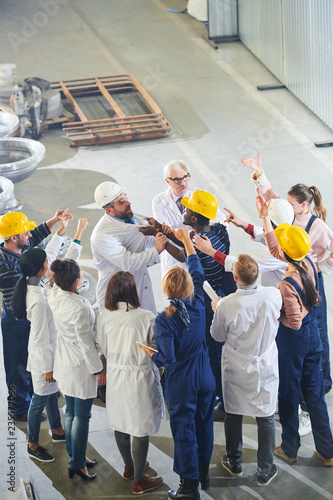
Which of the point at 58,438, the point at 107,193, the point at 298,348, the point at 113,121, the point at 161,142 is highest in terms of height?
the point at 107,193

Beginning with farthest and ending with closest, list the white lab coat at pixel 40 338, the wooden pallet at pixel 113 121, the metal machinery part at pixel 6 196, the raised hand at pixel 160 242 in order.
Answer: the wooden pallet at pixel 113 121, the metal machinery part at pixel 6 196, the raised hand at pixel 160 242, the white lab coat at pixel 40 338

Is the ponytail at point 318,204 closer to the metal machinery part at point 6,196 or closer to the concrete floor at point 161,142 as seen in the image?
the concrete floor at point 161,142

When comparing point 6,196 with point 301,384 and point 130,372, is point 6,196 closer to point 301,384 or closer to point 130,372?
point 130,372

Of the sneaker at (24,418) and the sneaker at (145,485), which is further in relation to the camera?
the sneaker at (24,418)

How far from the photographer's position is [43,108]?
1177 centimetres

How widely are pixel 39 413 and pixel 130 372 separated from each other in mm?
1023

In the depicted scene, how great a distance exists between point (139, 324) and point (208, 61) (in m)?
10.3

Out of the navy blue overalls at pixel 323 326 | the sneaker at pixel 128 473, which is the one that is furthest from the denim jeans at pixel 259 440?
the navy blue overalls at pixel 323 326

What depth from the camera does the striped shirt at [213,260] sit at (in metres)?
5.74

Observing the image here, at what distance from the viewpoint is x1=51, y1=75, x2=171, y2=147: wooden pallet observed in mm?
11594

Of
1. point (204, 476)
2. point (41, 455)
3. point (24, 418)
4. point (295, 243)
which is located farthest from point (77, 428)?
point (295, 243)

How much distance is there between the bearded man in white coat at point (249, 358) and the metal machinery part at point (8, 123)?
6023mm

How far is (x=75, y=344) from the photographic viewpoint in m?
5.10

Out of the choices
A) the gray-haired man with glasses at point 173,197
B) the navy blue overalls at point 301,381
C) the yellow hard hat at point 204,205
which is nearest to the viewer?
the navy blue overalls at point 301,381
